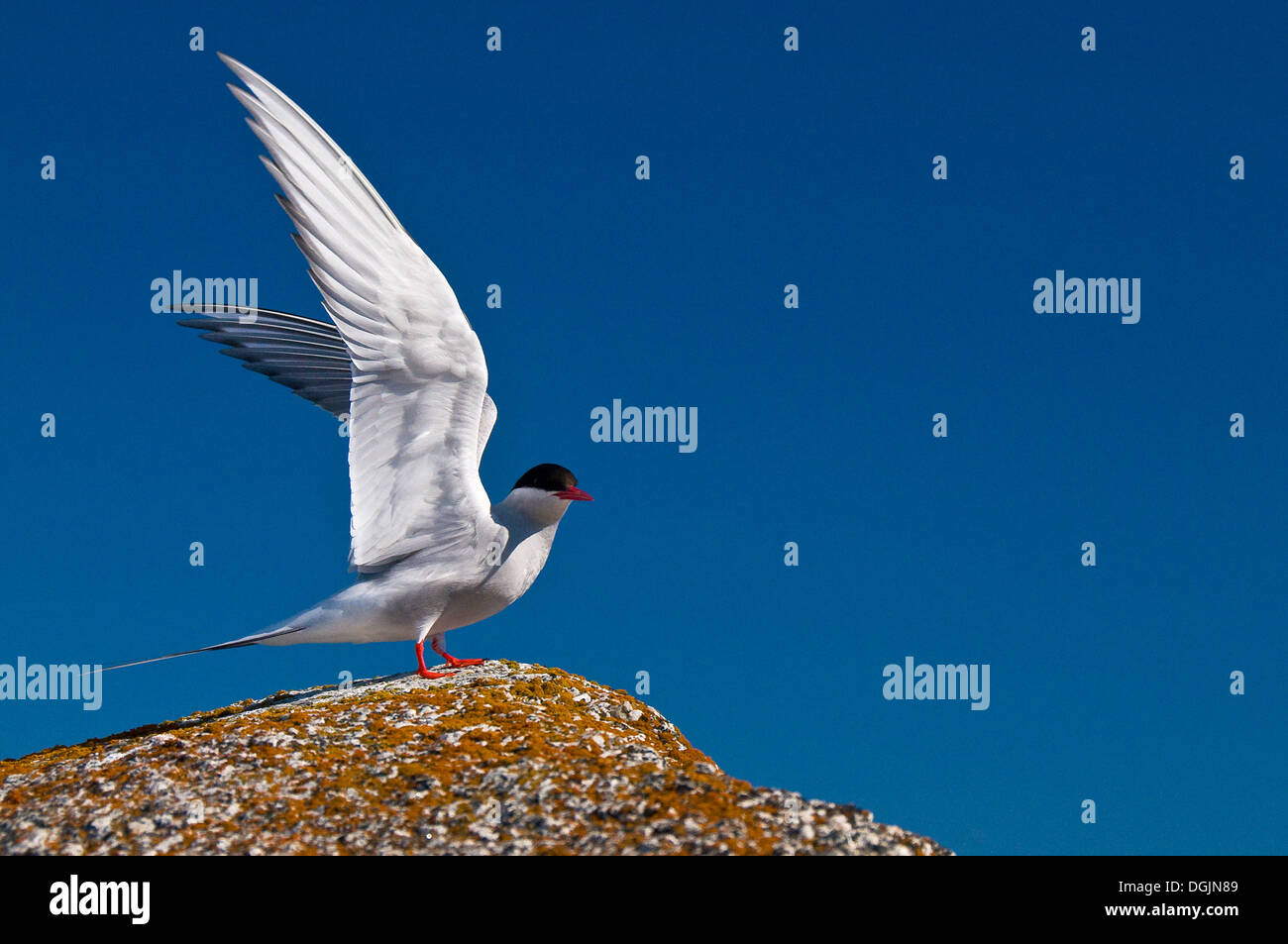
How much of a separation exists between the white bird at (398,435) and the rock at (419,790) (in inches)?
38.6

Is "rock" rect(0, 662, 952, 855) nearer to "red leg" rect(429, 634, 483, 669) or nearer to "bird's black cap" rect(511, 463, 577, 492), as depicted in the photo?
"red leg" rect(429, 634, 483, 669)

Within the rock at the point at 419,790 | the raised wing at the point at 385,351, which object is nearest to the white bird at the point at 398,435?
the raised wing at the point at 385,351

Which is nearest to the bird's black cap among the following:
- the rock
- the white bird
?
the white bird

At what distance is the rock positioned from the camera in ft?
23.7

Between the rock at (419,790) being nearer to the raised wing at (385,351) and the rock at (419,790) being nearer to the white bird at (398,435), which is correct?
the white bird at (398,435)

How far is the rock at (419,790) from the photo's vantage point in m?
7.22

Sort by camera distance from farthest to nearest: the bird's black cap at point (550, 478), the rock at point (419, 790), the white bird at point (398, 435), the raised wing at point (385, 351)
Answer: the bird's black cap at point (550, 478), the white bird at point (398, 435), the raised wing at point (385, 351), the rock at point (419, 790)

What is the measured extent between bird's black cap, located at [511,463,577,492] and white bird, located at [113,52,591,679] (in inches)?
0.6

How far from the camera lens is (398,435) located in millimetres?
10758
